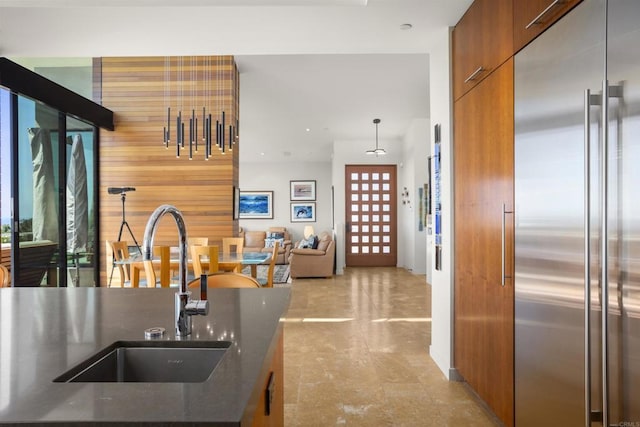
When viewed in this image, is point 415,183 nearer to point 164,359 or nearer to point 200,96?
point 200,96

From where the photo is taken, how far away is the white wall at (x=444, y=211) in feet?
9.81

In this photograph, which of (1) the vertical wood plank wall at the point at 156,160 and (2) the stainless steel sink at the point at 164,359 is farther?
(1) the vertical wood plank wall at the point at 156,160

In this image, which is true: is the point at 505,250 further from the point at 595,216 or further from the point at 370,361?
the point at 370,361

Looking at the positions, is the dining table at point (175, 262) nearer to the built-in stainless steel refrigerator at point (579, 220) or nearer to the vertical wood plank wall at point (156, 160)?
the vertical wood plank wall at point (156, 160)

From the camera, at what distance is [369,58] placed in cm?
497

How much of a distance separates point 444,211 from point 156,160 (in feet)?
13.3

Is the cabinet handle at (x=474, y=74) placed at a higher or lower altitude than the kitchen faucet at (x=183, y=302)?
higher

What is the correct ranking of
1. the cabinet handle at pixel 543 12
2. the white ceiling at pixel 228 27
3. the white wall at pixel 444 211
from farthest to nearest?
the white wall at pixel 444 211 → the white ceiling at pixel 228 27 → the cabinet handle at pixel 543 12

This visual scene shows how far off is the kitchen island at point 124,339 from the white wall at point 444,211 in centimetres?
170

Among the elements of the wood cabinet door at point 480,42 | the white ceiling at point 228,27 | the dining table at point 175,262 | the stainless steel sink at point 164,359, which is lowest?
the dining table at point 175,262

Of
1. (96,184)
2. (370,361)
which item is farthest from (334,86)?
(370,361)

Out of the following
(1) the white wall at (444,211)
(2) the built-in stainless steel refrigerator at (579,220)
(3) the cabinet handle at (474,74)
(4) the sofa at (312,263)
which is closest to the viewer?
(2) the built-in stainless steel refrigerator at (579,220)

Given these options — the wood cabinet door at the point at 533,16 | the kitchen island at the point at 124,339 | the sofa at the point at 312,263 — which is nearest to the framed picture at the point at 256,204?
the sofa at the point at 312,263

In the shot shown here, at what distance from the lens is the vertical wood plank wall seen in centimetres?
545
